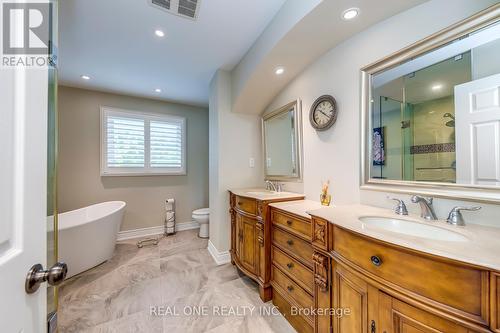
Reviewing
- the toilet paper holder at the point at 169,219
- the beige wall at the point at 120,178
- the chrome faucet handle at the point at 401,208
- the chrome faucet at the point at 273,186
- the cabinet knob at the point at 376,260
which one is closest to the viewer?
the cabinet knob at the point at 376,260

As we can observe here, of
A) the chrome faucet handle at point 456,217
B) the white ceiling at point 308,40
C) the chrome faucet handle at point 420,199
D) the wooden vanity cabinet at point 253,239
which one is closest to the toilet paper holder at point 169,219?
the wooden vanity cabinet at point 253,239

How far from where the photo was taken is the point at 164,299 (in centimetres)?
178

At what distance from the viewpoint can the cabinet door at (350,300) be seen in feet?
2.98

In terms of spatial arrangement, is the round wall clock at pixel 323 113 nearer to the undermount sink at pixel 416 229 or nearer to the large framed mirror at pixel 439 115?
the large framed mirror at pixel 439 115

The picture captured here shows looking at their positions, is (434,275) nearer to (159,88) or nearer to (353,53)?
(353,53)

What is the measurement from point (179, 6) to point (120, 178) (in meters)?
2.81

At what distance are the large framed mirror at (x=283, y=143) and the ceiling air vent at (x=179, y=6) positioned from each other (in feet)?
4.08

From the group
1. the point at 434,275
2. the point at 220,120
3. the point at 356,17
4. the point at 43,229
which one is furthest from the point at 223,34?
the point at 434,275

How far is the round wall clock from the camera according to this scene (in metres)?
1.67

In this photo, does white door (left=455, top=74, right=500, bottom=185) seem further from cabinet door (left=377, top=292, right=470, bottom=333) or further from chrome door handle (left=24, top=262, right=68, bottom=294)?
chrome door handle (left=24, top=262, right=68, bottom=294)

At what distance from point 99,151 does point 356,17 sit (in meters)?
3.75

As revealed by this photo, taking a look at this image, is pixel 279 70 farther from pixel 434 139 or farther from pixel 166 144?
pixel 166 144

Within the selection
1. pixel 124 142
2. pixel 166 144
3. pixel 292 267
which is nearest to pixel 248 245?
pixel 292 267

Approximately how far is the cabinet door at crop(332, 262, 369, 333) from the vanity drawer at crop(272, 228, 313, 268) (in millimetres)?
261
